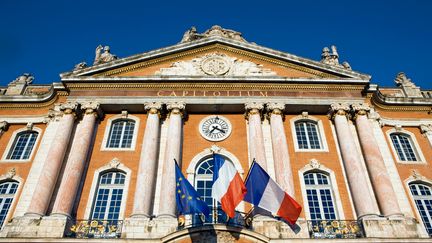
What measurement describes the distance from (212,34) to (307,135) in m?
8.76

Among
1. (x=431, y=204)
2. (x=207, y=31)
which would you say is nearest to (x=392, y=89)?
(x=431, y=204)

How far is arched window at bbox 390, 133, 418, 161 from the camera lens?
21.6 meters

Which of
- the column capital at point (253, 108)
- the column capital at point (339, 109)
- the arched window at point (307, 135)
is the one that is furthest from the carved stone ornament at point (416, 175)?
the column capital at point (253, 108)

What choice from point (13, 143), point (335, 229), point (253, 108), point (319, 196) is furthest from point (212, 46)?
point (335, 229)

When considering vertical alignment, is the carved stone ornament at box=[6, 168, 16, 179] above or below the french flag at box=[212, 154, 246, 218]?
above

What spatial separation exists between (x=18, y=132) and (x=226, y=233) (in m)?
13.8

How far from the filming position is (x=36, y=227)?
16.5 metres

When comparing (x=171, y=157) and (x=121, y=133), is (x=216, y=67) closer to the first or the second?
(x=121, y=133)

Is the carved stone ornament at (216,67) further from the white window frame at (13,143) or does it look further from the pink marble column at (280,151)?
the white window frame at (13,143)

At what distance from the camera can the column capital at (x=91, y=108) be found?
21.3 metres

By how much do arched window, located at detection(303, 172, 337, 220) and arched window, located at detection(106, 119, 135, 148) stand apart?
9.34 m

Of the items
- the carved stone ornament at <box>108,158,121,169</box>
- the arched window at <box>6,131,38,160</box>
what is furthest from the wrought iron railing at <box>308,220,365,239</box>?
the arched window at <box>6,131,38,160</box>

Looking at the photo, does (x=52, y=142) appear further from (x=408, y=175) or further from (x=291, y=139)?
(x=408, y=175)

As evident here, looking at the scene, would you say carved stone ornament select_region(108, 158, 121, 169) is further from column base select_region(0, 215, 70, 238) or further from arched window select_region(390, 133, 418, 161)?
arched window select_region(390, 133, 418, 161)
